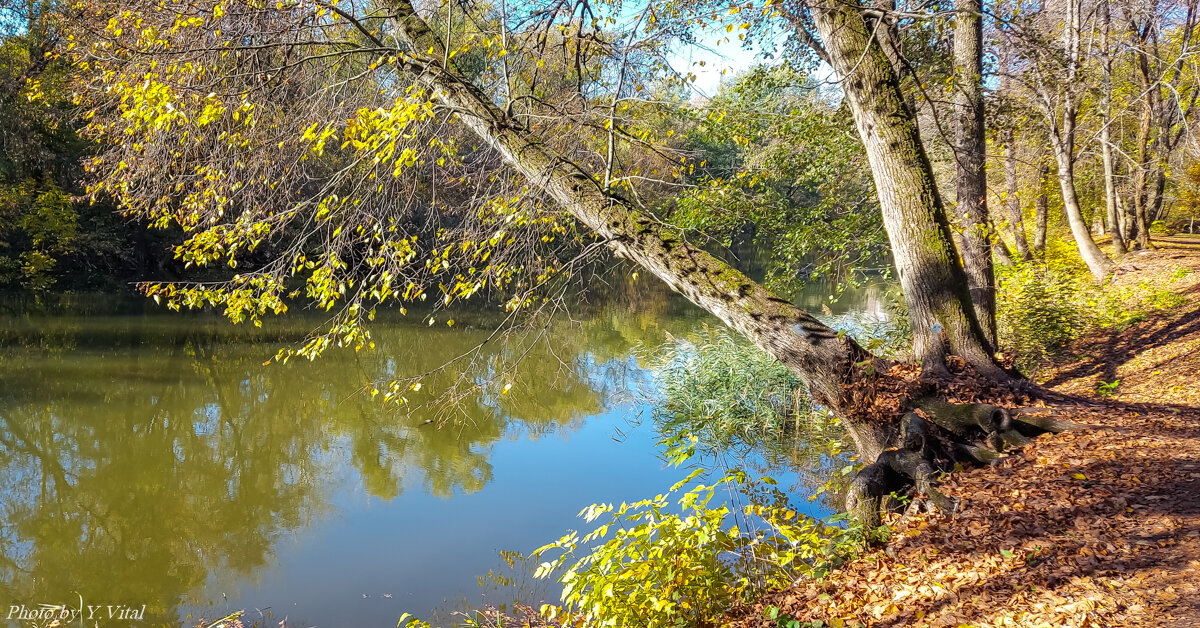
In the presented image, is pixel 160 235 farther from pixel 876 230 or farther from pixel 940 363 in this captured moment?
pixel 940 363

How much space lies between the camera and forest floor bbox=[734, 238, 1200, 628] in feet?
8.66

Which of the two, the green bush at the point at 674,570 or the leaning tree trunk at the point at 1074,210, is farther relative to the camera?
the leaning tree trunk at the point at 1074,210

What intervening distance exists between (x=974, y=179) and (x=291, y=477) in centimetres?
736

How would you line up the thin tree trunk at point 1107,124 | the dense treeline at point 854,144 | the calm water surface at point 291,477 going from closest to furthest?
the calm water surface at point 291,477 → the dense treeline at point 854,144 → the thin tree trunk at point 1107,124

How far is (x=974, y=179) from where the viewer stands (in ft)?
21.7

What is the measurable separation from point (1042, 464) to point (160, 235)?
24653mm

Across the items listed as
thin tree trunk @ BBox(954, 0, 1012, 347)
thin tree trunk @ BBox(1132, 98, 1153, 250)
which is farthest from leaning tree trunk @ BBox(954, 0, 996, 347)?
thin tree trunk @ BBox(1132, 98, 1153, 250)

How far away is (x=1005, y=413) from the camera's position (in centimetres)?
419

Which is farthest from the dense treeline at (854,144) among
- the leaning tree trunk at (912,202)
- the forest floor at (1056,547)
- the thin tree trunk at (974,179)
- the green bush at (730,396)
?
the forest floor at (1056,547)

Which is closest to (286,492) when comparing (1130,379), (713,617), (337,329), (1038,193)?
(337,329)

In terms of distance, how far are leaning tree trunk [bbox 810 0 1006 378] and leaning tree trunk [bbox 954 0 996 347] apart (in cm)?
175

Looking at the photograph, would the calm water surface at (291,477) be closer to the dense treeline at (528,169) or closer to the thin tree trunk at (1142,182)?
the dense treeline at (528,169)

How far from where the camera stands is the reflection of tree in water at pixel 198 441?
17.4 feet

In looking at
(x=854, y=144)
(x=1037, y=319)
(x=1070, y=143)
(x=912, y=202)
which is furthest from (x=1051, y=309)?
(x=912, y=202)
